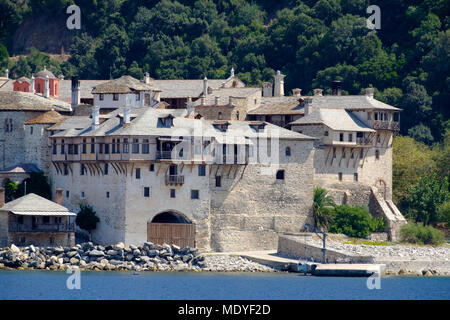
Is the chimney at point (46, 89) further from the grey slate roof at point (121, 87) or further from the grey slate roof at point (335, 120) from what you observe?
the grey slate roof at point (335, 120)

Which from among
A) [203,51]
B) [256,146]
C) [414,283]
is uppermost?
[203,51]

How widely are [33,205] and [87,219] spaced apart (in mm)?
3595

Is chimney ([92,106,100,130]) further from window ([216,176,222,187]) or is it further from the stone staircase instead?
the stone staircase

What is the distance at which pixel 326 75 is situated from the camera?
135000 mm

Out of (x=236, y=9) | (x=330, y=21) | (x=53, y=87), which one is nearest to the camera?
(x=53, y=87)

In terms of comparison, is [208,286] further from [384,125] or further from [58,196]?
[384,125]

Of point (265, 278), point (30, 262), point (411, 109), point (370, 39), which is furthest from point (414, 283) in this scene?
point (370, 39)

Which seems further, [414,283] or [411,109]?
[411,109]

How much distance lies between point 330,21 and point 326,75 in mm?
14257

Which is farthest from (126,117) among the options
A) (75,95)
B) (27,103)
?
(75,95)

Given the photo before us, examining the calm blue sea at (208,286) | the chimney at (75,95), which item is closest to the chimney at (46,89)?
the chimney at (75,95)

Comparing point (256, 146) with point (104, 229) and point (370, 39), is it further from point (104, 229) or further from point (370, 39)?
point (370, 39)

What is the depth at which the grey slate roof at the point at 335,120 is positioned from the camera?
353 ft
